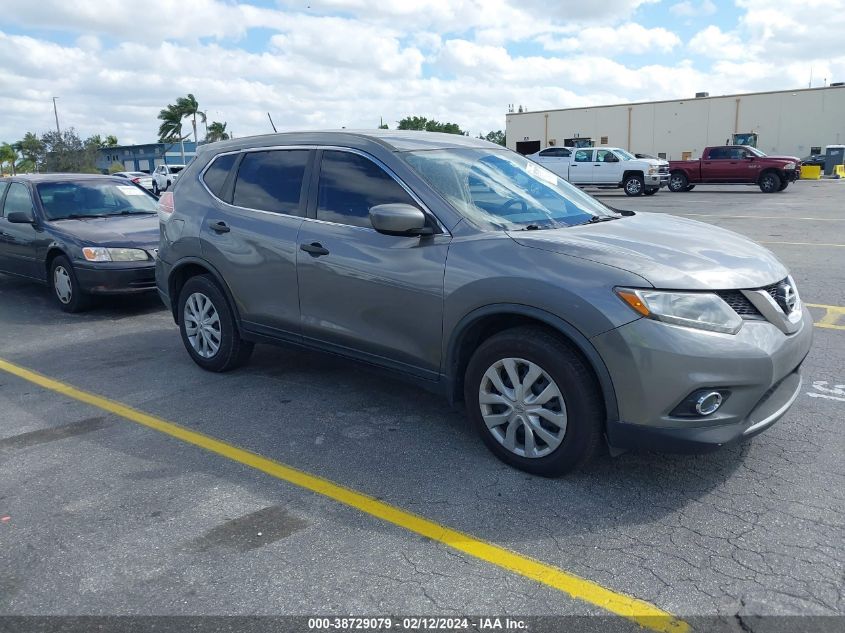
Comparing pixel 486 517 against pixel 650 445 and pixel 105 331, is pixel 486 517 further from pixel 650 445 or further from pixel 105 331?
pixel 105 331

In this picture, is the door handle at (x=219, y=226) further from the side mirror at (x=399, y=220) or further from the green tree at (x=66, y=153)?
the green tree at (x=66, y=153)

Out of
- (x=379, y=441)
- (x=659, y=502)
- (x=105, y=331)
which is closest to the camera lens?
(x=659, y=502)

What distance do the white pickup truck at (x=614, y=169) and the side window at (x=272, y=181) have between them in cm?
2231

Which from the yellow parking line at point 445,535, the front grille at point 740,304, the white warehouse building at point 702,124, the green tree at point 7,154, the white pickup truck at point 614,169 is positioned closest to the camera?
the yellow parking line at point 445,535

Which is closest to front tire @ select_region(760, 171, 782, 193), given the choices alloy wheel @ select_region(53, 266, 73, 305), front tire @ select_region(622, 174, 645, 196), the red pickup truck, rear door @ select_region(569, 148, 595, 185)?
the red pickup truck

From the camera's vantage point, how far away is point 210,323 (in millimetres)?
5586

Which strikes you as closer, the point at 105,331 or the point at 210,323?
the point at 210,323

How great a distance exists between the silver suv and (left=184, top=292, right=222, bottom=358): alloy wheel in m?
0.03

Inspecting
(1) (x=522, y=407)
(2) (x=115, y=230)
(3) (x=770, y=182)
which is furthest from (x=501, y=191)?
(3) (x=770, y=182)

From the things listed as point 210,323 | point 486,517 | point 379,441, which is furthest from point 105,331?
point 486,517

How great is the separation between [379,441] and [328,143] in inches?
78.3

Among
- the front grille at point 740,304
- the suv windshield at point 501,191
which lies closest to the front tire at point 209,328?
the suv windshield at point 501,191

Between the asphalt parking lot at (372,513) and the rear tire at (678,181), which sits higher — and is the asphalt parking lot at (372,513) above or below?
below

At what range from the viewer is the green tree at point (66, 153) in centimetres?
6309
